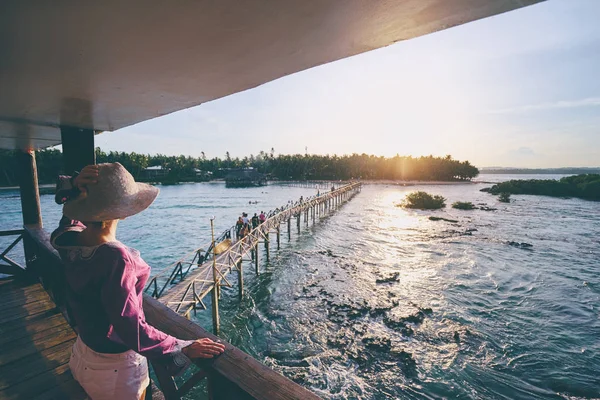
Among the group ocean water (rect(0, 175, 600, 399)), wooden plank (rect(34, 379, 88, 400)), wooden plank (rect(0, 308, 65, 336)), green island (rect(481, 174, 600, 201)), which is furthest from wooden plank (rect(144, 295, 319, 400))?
green island (rect(481, 174, 600, 201))

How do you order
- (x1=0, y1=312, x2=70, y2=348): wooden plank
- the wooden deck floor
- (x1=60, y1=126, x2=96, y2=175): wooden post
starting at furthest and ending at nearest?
1. (x1=60, y1=126, x2=96, y2=175): wooden post
2. (x1=0, y1=312, x2=70, y2=348): wooden plank
3. the wooden deck floor

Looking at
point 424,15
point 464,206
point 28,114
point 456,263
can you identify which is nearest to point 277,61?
point 424,15

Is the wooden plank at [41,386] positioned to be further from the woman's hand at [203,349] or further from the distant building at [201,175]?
the distant building at [201,175]

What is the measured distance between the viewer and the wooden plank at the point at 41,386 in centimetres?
283

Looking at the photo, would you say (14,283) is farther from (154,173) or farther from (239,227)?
(154,173)

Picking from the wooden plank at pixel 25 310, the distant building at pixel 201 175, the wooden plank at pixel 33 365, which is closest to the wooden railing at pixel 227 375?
the wooden plank at pixel 33 365

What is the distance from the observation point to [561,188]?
2392 inches

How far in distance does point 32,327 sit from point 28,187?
14.7ft

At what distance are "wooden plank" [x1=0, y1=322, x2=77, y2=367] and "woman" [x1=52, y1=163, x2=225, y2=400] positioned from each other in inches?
112

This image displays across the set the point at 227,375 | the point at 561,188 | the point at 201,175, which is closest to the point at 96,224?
the point at 227,375

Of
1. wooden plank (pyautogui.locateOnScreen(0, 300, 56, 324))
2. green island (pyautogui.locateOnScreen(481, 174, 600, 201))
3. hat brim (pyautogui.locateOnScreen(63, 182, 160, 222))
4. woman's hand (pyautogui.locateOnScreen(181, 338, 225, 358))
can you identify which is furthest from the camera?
green island (pyautogui.locateOnScreen(481, 174, 600, 201))

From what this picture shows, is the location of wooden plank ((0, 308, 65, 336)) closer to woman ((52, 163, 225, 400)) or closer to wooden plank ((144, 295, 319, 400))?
woman ((52, 163, 225, 400))

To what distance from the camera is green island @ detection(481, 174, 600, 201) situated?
180 feet

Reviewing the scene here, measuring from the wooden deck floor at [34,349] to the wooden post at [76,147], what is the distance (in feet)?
8.08
